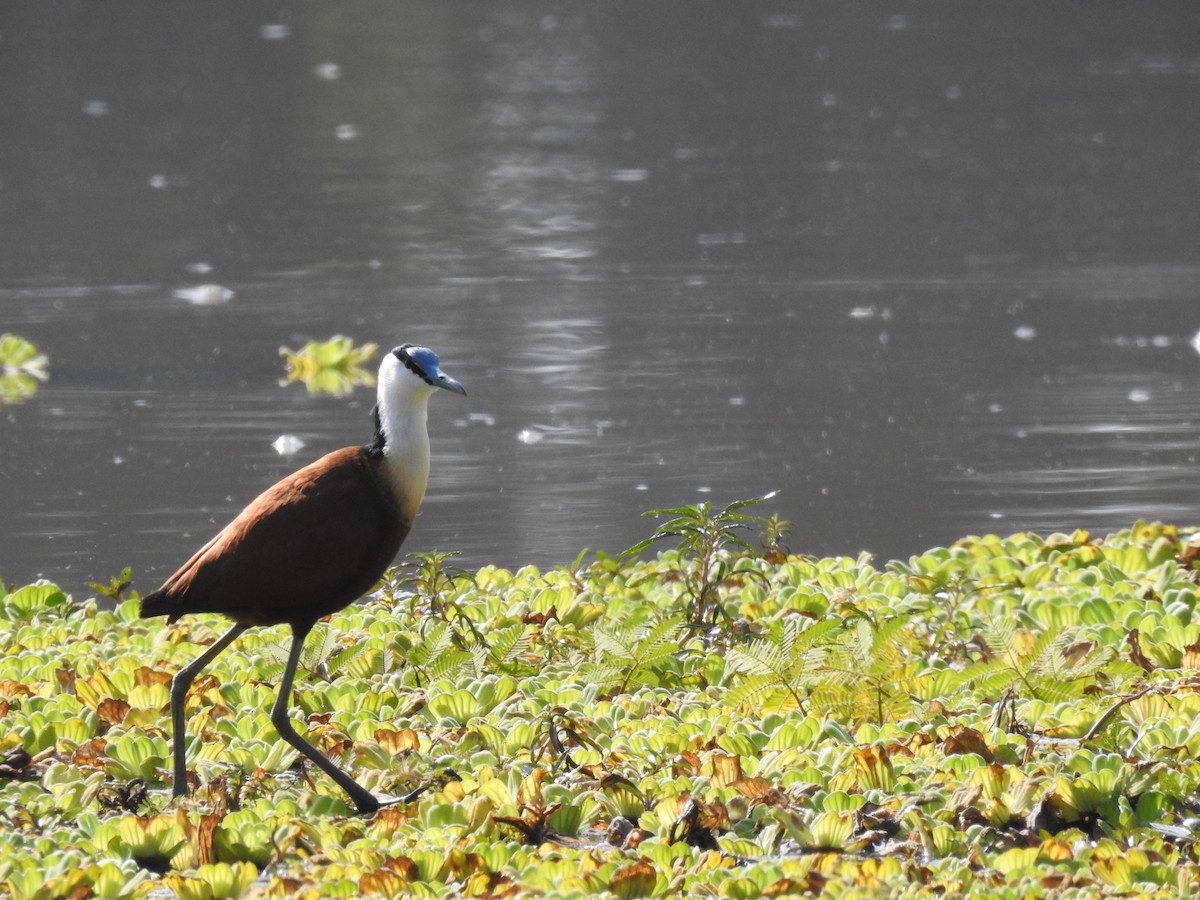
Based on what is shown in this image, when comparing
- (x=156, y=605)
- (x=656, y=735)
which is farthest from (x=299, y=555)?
(x=656, y=735)

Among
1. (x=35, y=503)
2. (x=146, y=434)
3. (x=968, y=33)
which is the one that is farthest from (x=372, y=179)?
(x=968, y=33)

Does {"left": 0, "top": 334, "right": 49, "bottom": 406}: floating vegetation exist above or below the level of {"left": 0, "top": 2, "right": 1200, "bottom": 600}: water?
below

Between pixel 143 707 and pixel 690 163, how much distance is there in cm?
981

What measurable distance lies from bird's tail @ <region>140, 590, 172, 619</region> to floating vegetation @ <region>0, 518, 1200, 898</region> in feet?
0.95

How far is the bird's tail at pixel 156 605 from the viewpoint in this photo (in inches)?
164

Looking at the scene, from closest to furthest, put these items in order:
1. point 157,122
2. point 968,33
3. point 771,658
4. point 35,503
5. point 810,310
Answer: point 771,658
point 35,503
point 810,310
point 157,122
point 968,33

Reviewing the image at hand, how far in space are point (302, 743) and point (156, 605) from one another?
464 mm

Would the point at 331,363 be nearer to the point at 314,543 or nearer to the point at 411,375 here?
the point at 411,375

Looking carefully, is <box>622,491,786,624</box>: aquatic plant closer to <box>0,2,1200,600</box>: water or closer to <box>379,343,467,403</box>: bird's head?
<box>379,343,467,403</box>: bird's head

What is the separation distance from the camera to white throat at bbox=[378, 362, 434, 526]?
425cm

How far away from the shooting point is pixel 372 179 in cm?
1361

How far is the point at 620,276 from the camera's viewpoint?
10578mm

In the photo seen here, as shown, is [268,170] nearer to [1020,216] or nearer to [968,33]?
[1020,216]

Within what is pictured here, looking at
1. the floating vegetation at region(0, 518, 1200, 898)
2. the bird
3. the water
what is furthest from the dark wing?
the water
